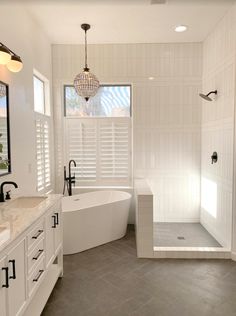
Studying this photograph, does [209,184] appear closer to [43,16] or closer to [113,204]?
[113,204]

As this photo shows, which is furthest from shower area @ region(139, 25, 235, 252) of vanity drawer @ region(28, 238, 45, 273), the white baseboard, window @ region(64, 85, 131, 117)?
vanity drawer @ region(28, 238, 45, 273)

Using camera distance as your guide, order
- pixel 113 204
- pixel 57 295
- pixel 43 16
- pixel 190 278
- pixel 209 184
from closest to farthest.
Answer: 1. pixel 57 295
2. pixel 190 278
3. pixel 43 16
4. pixel 113 204
5. pixel 209 184

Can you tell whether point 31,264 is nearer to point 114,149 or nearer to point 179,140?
point 114,149

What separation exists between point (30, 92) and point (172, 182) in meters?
A: 2.76

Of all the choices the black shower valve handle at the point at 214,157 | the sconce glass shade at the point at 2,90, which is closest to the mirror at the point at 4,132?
the sconce glass shade at the point at 2,90

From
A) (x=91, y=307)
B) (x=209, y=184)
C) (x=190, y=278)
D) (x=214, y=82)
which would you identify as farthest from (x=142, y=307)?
(x=214, y=82)

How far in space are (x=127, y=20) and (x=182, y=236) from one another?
3.30 metres

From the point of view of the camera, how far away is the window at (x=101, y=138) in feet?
14.6

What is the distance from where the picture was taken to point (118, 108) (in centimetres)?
452

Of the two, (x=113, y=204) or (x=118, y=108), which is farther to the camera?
(x=118, y=108)

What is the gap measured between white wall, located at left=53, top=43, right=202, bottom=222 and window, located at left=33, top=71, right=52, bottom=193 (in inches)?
9.7

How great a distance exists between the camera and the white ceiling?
10.3ft

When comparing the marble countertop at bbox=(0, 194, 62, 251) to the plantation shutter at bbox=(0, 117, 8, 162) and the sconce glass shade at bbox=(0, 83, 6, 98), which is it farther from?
the sconce glass shade at bbox=(0, 83, 6, 98)

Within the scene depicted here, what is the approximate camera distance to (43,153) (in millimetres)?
3838
